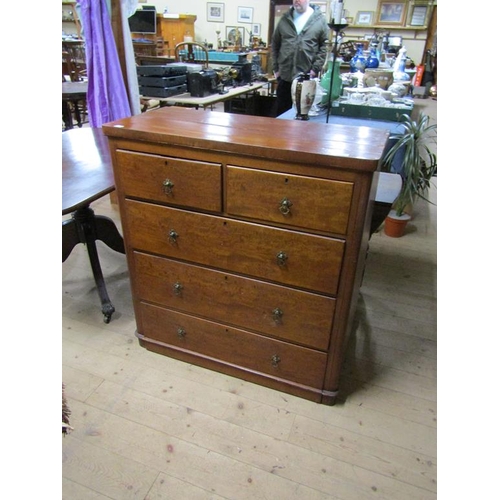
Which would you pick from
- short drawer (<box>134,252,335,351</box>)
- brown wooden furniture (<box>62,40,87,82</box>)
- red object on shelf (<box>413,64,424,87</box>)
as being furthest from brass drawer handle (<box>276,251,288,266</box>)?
red object on shelf (<box>413,64,424,87</box>)

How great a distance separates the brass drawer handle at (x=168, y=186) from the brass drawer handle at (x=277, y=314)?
572mm

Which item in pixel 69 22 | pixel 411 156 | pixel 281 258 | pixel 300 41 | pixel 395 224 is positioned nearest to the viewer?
pixel 281 258

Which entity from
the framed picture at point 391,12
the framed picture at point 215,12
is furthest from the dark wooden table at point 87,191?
the framed picture at point 391,12

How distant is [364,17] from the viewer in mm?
7727

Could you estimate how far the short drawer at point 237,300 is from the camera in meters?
1.34

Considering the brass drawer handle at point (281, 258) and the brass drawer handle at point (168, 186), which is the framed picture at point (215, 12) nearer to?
the brass drawer handle at point (168, 186)

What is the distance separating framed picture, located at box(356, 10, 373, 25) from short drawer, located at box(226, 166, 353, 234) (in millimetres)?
8299

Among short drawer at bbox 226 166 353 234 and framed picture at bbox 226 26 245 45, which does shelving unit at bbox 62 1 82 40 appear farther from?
short drawer at bbox 226 166 353 234

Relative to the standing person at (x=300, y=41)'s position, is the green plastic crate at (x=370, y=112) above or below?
below

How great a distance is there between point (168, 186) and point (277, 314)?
61 cm

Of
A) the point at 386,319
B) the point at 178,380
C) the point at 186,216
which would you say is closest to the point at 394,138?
the point at 386,319

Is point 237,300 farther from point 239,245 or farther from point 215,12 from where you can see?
point 215,12

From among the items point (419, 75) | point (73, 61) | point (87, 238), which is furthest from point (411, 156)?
point (419, 75)
